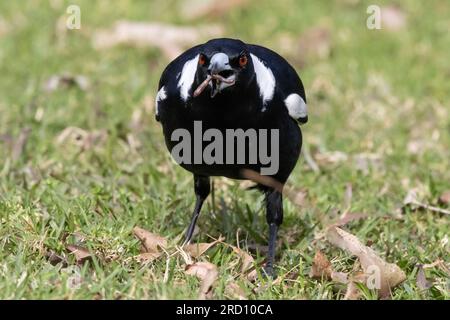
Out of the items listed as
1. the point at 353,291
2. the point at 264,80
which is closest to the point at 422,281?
the point at 353,291

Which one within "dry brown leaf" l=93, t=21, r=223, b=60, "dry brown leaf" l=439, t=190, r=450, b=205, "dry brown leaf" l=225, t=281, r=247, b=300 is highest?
"dry brown leaf" l=93, t=21, r=223, b=60

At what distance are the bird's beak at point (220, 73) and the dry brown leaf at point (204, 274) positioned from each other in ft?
2.22

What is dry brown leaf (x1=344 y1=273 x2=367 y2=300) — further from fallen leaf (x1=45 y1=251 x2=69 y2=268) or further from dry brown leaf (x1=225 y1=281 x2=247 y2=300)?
fallen leaf (x1=45 y1=251 x2=69 y2=268)

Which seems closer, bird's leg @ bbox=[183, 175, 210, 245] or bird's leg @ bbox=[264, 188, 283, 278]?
bird's leg @ bbox=[264, 188, 283, 278]

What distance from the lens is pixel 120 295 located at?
352 centimetres

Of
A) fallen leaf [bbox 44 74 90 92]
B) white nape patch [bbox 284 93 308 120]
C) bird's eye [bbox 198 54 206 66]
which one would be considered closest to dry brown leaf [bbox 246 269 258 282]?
white nape patch [bbox 284 93 308 120]

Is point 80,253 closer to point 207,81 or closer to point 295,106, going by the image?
point 207,81

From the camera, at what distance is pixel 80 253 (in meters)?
3.86

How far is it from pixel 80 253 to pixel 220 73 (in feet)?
3.05

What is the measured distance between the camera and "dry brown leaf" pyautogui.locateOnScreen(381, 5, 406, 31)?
806cm

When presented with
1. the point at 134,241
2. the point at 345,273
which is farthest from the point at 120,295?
the point at 345,273

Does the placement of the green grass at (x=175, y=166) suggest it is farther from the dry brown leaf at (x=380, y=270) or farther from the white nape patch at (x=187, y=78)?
the white nape patch at (x=187, y=78)

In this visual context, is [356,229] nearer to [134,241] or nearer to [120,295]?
[134,241]

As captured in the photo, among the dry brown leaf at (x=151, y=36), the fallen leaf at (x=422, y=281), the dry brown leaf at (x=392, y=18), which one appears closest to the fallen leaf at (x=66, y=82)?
the dry brown leaf at (x=151, y=36)
